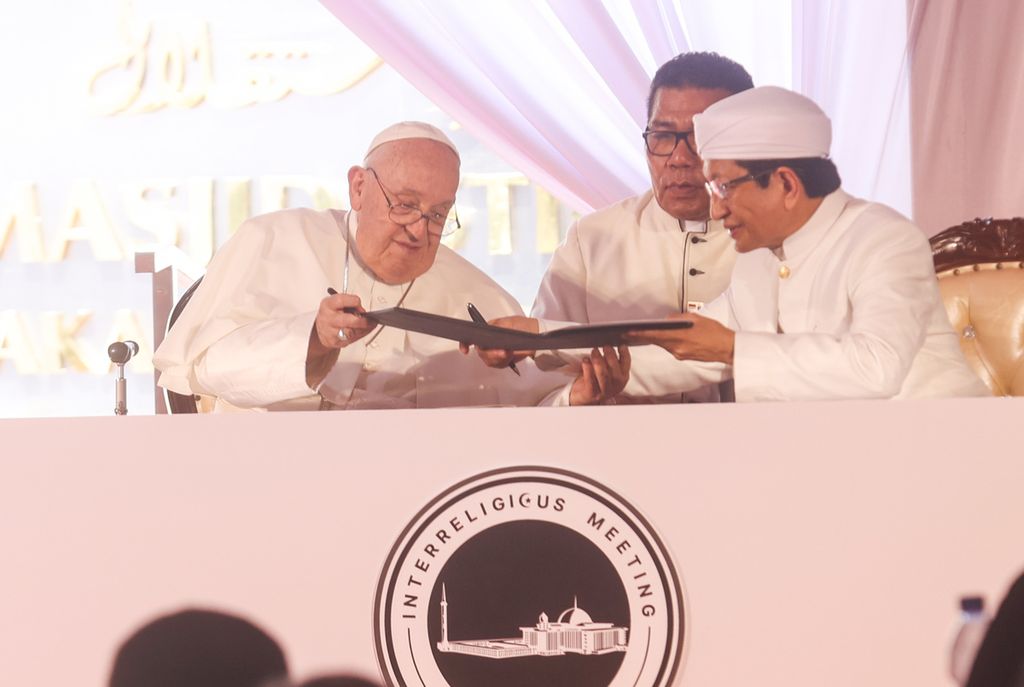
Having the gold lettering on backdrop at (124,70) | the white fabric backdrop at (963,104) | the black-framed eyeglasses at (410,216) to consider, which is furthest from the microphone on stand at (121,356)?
the white fabric backdrop at (963,104)

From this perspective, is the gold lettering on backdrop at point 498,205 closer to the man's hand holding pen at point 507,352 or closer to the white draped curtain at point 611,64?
the white draped curtain at point 611,64

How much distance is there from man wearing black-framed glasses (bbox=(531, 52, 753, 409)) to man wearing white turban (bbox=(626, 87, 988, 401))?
0.50 m

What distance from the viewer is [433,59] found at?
118 inches

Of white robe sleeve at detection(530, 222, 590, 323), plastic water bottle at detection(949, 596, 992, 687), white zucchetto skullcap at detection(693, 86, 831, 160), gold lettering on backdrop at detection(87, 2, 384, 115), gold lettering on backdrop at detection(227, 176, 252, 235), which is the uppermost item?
gold lettering on backdrop at detection(87, 2, 384, 115)

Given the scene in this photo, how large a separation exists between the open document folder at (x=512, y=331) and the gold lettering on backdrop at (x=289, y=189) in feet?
7.64

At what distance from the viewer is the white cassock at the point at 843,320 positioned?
62.1 inches

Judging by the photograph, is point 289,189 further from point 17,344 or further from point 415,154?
point 415,154

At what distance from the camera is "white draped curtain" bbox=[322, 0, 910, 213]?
2.98 m

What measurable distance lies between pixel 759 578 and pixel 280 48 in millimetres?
3095

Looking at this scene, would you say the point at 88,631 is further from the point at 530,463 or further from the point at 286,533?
the point at 530,463

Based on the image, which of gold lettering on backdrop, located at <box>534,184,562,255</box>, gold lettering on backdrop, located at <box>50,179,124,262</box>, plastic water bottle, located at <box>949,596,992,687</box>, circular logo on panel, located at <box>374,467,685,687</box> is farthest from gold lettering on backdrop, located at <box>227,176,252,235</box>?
plastic water bottle, located at <box>949,596,992,687</box>

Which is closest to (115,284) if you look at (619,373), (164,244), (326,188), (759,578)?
(164,244)

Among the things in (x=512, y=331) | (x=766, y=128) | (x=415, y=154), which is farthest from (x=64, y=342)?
(x=766, y=128)

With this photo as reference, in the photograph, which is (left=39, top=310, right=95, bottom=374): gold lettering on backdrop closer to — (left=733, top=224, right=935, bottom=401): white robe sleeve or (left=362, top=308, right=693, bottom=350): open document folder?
(left=362, top=308, right=693, bottom=350): open document folder
